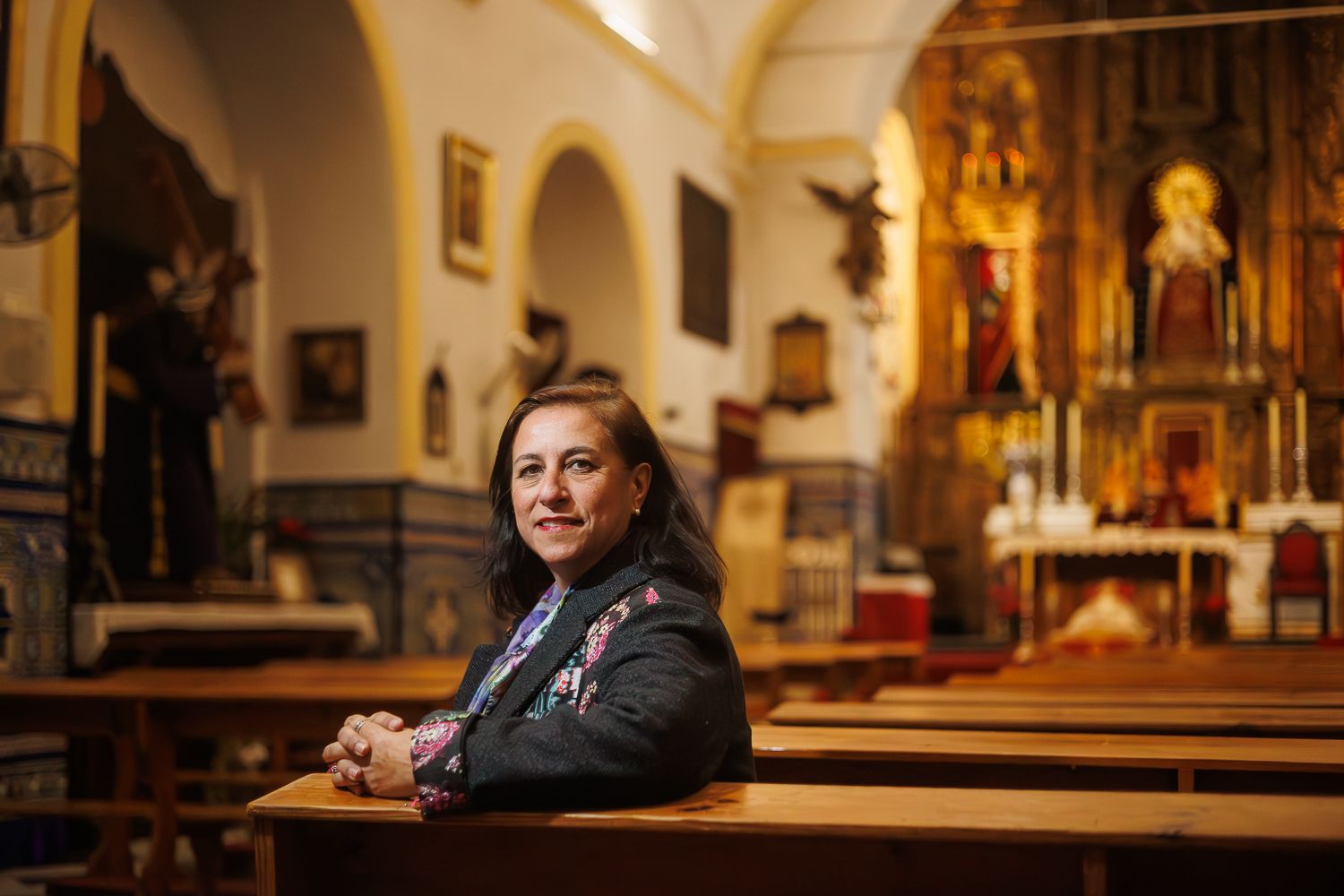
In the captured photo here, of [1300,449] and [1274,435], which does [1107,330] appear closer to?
[1274,435]

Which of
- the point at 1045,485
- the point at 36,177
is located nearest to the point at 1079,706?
the point at 36,177

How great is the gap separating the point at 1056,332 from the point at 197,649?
14.0 meters

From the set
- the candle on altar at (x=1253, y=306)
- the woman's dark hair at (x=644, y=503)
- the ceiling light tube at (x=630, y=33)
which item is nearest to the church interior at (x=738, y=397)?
the ceiling light tube at (x=630, y=33)

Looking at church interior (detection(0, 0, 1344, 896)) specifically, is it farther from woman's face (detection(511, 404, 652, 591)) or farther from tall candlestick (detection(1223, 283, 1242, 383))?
woman's face (detection(511, 404, 652, 591))

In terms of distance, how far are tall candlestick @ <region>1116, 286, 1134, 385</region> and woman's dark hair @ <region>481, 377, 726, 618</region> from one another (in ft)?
55.3

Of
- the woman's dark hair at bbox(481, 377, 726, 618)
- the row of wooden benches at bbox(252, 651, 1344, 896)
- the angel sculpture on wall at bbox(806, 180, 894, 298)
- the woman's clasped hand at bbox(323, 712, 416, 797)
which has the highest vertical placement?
the angel sculpture on wall at bbox(806, 180, 894, 298)

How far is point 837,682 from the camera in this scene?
356 inches

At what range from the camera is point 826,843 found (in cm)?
235

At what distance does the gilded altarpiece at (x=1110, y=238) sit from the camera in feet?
62.0

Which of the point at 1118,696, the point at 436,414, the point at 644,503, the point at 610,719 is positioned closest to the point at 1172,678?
the point at 1118,696

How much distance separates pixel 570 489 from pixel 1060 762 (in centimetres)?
111

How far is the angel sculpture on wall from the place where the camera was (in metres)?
15.2

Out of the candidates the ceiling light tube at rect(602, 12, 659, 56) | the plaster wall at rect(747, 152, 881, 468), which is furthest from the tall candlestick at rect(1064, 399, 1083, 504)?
the ceiling light tube at rect(602, 12, 659, 56)

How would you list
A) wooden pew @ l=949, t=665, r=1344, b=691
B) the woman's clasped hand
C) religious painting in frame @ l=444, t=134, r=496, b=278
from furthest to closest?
1. religious painting in frame @ l=444, t=134, r=496, b=278
2. wooden pew @ l=949, t=665, r=1344, b=691
3. the woman's clasped hand
